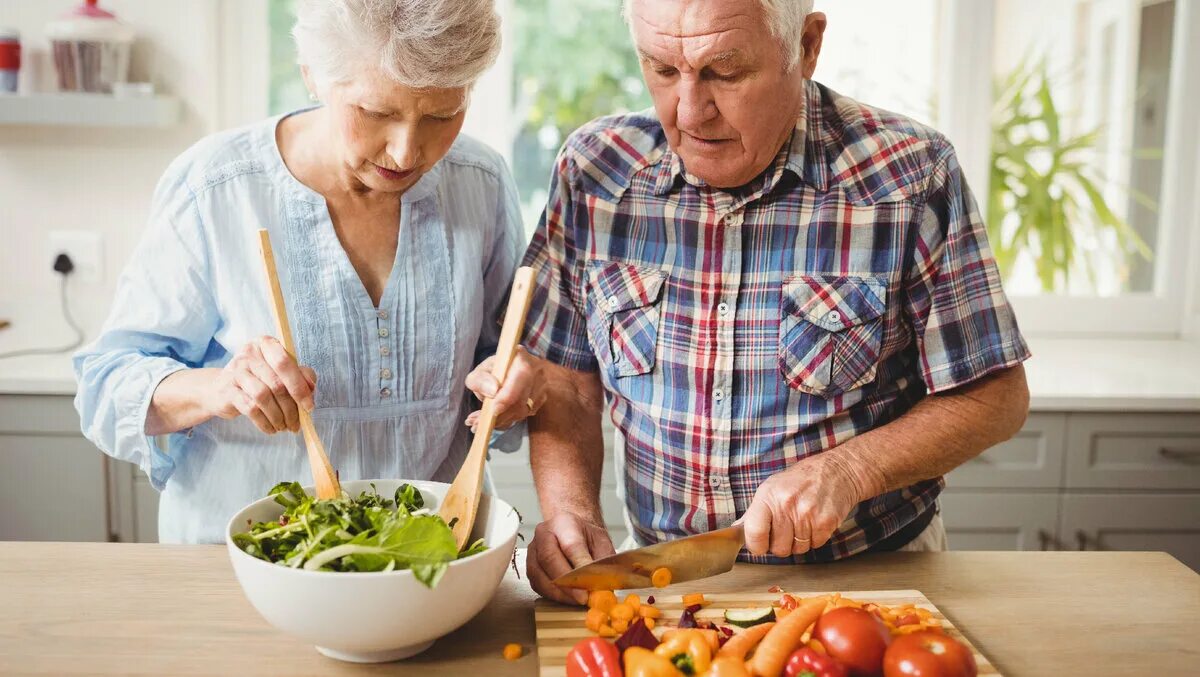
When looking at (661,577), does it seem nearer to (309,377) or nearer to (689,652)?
(689,652)

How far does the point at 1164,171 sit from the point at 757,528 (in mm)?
2400

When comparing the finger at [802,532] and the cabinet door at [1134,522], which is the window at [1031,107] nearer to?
the cabinet door at [1134,522]

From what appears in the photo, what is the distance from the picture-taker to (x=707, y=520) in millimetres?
1440

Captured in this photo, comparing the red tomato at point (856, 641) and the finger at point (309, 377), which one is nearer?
the red tomato at point (856, 641)

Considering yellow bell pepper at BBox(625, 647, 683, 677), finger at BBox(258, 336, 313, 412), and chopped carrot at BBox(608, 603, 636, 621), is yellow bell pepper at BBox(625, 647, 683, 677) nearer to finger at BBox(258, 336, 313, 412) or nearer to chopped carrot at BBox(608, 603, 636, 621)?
chopped carrot at BBox(608, 603, 636, 621)

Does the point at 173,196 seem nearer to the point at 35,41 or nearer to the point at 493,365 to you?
the point at 493,365

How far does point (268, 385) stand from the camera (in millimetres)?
1170

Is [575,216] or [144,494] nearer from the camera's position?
[575,216]

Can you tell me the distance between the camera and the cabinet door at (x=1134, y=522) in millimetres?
2463

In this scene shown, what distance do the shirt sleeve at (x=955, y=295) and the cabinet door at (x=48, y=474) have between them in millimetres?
1801

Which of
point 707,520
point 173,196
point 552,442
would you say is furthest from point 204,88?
point 707,520

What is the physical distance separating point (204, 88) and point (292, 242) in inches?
59.9

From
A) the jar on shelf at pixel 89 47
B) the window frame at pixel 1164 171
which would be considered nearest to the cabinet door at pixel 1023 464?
the window frame at pixel 1164 171

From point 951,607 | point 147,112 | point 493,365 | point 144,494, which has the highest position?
point 147,112
